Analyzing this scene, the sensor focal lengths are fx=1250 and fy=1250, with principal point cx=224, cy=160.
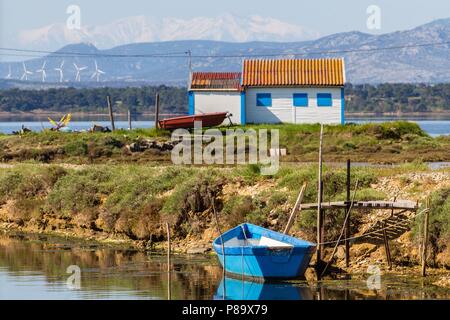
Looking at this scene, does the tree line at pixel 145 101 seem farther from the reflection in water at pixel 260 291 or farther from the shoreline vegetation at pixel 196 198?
the reflection in water at pixel 260 291

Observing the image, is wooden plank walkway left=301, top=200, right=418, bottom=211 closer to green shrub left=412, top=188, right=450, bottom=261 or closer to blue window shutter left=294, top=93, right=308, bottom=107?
green shrub left=412, top=188, right=450, bottom=261

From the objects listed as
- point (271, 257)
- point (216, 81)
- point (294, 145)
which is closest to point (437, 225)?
point (271, 257)

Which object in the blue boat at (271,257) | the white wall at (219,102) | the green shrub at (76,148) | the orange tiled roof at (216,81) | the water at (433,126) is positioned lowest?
the blue boat at (271,257)

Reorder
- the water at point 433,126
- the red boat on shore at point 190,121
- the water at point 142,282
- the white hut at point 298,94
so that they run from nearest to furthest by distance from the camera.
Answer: the water at point 142,282
the red boat on shore at point 190,121
the white hut at point 298,94
the water at point 433,126

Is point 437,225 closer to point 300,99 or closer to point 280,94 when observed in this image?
point 300,99

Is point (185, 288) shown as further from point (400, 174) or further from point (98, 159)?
point (98, 159)

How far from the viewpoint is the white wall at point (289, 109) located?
2408 inches

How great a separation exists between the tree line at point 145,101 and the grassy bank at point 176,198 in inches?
4191

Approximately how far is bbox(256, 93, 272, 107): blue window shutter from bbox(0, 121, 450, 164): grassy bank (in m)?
3.14

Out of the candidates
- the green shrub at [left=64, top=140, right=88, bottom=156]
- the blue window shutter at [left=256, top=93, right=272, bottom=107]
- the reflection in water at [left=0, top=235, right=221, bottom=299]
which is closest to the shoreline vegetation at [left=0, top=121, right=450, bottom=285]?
the reflection in water at [left=0, top=235, right=221, bottom=299]

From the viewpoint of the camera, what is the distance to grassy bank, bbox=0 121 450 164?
51.2m

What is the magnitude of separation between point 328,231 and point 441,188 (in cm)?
328

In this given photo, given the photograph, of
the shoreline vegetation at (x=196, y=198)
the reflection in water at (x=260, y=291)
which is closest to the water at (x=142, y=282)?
the reflection in water at (x=260, y=291)
